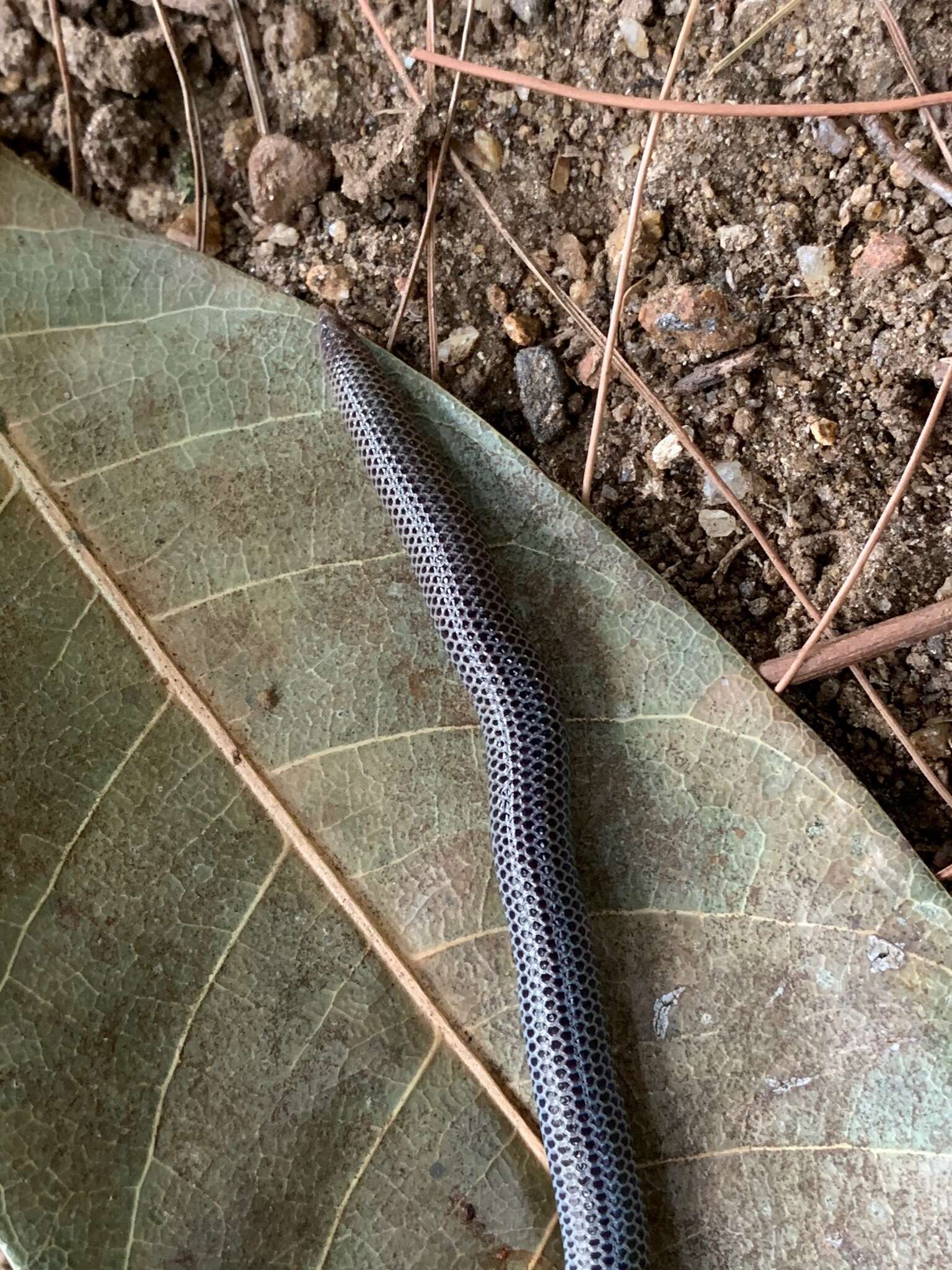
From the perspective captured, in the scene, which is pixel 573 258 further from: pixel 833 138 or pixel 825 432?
pixel 825 432

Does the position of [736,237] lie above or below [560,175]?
below

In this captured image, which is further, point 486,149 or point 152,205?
point 152,205

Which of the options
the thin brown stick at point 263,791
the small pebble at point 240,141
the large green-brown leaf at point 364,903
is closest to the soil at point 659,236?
the small pebble at point 240,141

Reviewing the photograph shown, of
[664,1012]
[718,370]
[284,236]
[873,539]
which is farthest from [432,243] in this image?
[664,1012]

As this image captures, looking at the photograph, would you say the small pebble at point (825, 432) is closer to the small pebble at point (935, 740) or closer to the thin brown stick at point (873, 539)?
the thin brown stick at point (873, 539)

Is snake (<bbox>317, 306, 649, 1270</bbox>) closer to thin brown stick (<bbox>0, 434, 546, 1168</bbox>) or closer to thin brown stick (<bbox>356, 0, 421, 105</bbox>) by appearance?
thin brown stick (<bbox>0, 434, 546, 1168</bbox>)

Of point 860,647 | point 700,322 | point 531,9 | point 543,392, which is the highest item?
point 531,9

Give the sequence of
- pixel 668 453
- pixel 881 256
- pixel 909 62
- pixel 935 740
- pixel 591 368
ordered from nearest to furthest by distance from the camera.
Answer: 1. pixel 935 740
2. pixel 909 62
3. pixel 881 256
4. pixel 668 453
5. pixel 591 368
